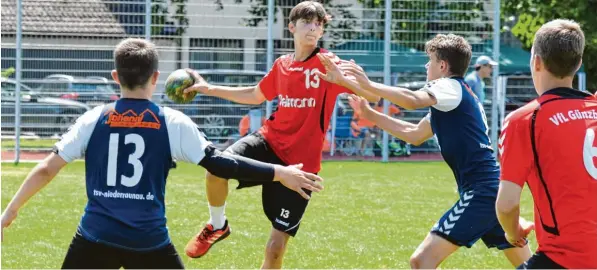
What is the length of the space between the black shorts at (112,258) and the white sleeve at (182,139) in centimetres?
45

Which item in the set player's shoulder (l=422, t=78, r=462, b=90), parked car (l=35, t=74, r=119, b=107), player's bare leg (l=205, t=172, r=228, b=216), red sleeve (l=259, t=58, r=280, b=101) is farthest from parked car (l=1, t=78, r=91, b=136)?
player's shoulder (l=422, t=78, r=462, b=90)

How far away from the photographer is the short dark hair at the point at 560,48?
13.5 ft

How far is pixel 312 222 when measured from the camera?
33.8 feet

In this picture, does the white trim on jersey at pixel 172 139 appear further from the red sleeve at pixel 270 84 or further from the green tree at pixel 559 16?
the green tree at pixel 559 16

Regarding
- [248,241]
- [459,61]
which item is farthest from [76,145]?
[248,241]

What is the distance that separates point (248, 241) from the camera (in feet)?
29.4

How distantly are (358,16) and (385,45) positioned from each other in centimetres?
93

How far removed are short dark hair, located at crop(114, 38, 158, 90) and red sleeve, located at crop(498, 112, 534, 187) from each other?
1.72m

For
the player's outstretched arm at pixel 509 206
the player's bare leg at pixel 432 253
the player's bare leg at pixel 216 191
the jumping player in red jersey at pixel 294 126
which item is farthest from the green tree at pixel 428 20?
the player's outstretched arm at pixel 509 206

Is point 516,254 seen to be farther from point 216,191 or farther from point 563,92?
point 216,191

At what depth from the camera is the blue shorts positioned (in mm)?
5492

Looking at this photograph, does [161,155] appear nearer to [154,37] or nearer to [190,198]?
[190,198]

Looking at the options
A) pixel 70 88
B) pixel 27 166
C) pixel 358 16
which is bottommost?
pixel 27 166

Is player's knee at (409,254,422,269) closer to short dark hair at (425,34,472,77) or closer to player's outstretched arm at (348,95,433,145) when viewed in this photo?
player's outstretched arm at (348,95,433,145)
